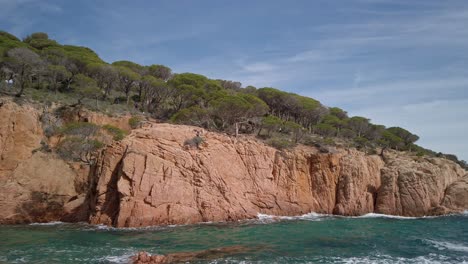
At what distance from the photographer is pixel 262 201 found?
2848 centimetres

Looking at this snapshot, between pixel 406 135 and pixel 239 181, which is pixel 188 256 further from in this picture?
pixel 406 135

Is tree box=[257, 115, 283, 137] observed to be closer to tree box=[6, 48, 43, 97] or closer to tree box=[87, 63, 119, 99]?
tree box=[87, 63, 119, 99]

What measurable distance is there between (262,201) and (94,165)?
1287 cm

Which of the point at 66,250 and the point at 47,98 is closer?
the point at 66,250

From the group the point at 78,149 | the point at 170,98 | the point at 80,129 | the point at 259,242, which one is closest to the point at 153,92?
the point at 170,98

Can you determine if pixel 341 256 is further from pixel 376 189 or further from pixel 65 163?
pixel 65 163

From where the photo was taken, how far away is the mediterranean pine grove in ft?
121

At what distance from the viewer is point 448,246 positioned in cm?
1823

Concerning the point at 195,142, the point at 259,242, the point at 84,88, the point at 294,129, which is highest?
the point at 84,88

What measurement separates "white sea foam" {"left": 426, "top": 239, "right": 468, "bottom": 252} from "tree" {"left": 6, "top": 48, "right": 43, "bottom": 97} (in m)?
36.4

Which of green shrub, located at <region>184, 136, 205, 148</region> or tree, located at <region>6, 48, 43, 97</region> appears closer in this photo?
green shrub, located at <region>184, 136, 205, 148</region>

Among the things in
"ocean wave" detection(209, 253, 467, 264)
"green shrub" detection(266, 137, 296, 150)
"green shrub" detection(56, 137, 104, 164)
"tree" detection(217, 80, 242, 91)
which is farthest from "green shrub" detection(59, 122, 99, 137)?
"tree" detection(217, 80, 242, 91)

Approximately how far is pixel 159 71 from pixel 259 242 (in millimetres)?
42398

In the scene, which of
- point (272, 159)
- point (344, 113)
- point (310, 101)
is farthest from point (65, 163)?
point (344, 113)
